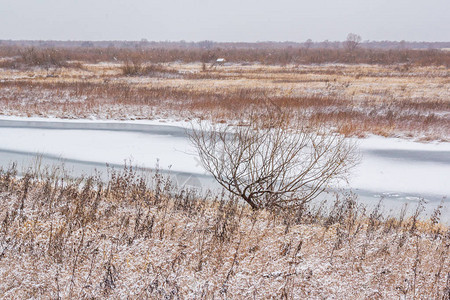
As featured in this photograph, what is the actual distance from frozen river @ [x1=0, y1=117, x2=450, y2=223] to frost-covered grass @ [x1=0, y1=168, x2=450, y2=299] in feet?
14.1

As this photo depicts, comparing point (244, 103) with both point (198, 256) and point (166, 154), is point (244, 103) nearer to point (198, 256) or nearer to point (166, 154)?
point (166, 154)

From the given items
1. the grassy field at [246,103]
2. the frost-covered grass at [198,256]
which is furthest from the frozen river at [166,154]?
the frost-covered grass at [198,256]

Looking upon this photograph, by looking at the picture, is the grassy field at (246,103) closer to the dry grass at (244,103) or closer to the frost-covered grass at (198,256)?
the dry grass at (244,103)

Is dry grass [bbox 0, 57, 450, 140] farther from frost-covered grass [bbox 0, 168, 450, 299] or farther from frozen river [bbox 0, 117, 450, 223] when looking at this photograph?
frost-covered grass [bbox 0, 168, 450, 299]

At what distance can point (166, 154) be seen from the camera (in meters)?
14.8

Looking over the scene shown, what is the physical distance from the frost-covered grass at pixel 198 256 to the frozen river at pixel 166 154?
169 inches

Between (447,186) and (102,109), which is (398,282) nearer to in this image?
(447,186)

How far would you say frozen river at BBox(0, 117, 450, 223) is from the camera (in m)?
12.0

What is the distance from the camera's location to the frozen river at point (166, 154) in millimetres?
11992

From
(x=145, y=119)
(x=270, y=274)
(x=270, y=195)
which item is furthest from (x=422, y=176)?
(x=145, y=119)

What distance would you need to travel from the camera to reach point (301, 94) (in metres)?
25.5

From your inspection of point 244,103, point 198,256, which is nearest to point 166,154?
point 244,103

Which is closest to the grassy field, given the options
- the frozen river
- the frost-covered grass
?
the frozen river

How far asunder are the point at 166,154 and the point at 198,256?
31.3ft
